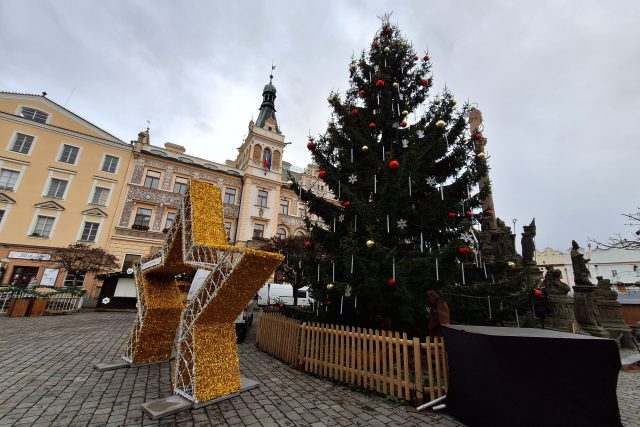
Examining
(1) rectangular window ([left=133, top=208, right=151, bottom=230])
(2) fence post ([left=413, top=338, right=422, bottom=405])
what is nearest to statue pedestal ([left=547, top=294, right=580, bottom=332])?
(2) fence post ([left=413, top=338, right=422, bottom=405])

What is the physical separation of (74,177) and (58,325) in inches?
729

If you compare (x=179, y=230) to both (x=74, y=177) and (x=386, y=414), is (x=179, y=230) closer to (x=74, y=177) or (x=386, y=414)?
(x=386, y=414)

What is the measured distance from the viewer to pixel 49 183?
2303cm

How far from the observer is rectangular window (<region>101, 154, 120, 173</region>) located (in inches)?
986

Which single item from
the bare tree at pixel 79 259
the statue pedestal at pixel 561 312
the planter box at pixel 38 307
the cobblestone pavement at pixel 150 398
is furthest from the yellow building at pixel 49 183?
the statue pedestal at pixel 561 312

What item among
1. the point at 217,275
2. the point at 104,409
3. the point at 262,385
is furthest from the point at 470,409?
the point at 104,409

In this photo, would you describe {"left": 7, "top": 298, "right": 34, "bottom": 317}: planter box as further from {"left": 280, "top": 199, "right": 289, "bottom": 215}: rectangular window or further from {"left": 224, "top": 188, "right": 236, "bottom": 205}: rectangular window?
{"left": 280, "top": 199, "right": 289, "bottom": 215}: rectangular window

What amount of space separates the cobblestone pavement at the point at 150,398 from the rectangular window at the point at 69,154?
77.1 ft

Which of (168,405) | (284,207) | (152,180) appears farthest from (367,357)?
(152,180)

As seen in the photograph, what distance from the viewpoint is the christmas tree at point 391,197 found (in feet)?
18.4

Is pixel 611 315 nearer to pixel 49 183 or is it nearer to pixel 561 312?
pixel 561 312

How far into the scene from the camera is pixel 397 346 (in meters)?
4.85

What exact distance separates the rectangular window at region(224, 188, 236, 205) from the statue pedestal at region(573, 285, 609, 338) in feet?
89.7

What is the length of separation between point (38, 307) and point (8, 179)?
15882 millimetres
